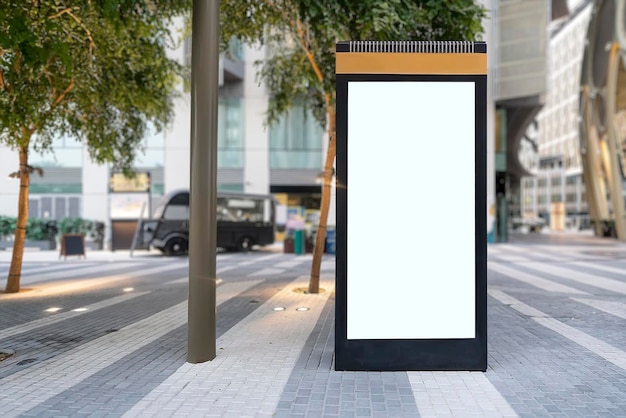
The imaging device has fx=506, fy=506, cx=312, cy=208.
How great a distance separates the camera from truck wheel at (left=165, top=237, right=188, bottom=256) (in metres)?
20.1

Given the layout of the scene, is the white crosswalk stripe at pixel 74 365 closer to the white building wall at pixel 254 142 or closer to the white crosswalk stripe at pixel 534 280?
the white crosswalk stripe at pixel 534 280

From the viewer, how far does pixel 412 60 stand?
4.89m

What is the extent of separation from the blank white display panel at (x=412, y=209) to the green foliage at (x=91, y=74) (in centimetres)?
390

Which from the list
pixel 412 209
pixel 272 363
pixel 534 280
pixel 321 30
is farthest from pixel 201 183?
pixel 534 280

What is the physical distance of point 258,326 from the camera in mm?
7094

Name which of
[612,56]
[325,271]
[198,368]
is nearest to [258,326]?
[198,368]

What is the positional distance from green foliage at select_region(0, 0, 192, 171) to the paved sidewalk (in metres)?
3.38

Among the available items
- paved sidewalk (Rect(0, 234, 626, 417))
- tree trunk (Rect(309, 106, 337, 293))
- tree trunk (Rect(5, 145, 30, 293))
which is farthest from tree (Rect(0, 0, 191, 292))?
tree trunk (Rect(309, 106, 337, 293))

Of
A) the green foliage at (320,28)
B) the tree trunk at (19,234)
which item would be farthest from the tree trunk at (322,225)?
the tree trunk at (19,234)

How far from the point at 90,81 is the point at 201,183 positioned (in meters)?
5.90

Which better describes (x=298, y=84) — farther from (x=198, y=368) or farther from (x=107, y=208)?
(x=107, y=208)

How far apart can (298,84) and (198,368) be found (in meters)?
8.14

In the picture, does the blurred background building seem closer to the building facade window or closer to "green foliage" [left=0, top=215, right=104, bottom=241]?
the building facade window

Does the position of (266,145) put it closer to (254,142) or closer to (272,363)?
(254,142)
